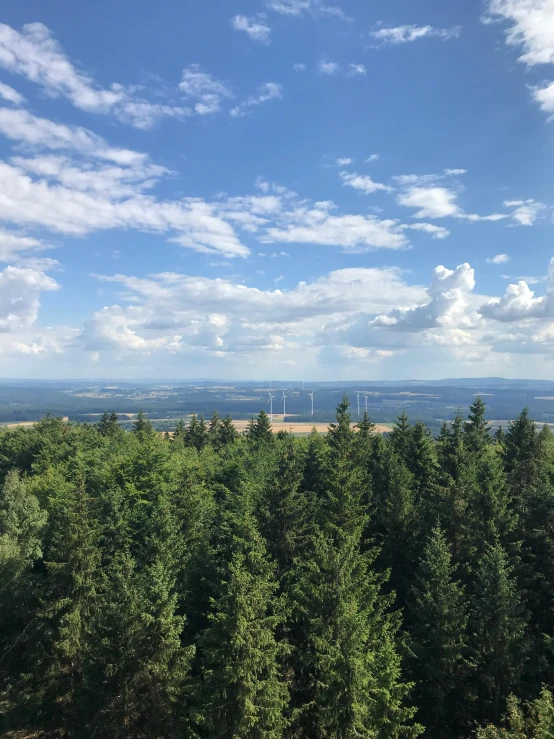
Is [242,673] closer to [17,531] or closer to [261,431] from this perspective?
[17,531]

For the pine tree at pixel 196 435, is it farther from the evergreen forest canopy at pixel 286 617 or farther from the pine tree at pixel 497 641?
the pine tree at pixel 497 641

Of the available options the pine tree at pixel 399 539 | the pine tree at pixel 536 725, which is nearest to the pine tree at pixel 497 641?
the pine tree at pixel 536 725

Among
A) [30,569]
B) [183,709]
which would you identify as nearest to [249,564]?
[183,709]

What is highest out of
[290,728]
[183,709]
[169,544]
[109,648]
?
[169,544]

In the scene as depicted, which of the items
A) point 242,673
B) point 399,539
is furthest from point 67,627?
point 399,539

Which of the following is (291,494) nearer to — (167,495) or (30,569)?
(167,495)

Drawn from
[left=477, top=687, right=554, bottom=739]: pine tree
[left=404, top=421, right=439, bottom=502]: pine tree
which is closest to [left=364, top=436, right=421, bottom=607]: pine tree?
[left=404, top=421, right=439, bottom=502]: pine tree

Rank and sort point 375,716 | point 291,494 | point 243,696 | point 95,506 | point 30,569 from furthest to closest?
point 95,506
point 30,569
point 291,494
point 375,716
point 243,696
